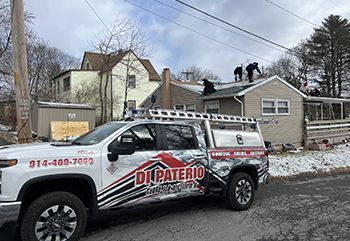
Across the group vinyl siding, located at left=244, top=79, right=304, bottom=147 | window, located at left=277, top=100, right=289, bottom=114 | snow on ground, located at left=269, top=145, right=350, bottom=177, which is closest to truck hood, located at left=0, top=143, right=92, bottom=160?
snow on ground, located at left=269, top=145, right=350, bottom=177

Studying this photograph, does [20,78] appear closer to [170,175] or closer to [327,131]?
[170,175]

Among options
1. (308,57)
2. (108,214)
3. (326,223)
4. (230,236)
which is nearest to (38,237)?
(108,214)

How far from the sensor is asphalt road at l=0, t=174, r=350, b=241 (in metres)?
5.34

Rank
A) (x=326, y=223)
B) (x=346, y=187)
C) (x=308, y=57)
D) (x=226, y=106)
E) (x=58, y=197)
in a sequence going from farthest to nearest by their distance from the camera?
(x=308, y=57) < (x=226, y=106) < (x=346, y=187) < (x=326, y=223) < (x=58, y=197)

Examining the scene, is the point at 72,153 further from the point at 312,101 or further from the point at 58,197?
the point at 312,101

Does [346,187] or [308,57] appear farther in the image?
[308,57]

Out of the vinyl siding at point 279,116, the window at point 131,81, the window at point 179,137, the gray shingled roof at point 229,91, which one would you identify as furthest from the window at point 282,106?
the window at point 131,81

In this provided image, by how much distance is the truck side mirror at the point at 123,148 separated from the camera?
5098 mm

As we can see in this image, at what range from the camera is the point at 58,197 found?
4.64 metres

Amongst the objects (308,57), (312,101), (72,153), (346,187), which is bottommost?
(346,187)

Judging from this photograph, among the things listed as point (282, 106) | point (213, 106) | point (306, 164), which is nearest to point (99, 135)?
point (306, 164)

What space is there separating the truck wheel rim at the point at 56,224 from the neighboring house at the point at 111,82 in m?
27.2

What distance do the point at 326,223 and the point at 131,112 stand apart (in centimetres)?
406

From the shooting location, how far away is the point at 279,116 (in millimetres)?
20125
